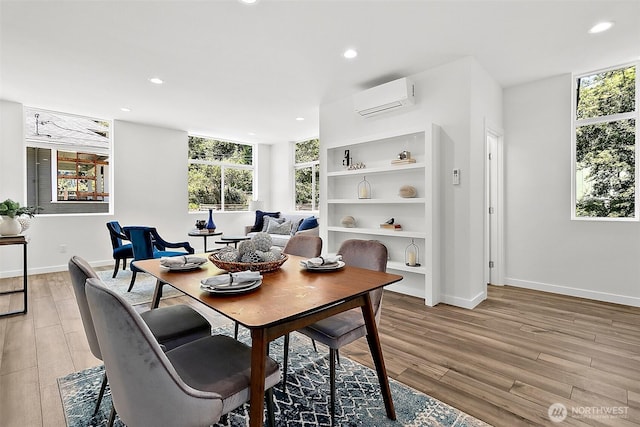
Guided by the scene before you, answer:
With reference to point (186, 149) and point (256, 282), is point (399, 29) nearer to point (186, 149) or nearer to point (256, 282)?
point (256, 282)

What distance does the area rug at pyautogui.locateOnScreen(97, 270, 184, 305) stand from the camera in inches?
143

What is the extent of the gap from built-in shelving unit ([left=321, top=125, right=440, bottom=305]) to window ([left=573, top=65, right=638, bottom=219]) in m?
1.77

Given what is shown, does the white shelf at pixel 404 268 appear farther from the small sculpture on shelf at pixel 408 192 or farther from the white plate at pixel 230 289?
the white plate at pixel 230 289

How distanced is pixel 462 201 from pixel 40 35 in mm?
4193

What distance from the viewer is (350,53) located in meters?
3.14

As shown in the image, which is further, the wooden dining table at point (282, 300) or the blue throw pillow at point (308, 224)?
the blue throw pillow at point (308, 224)

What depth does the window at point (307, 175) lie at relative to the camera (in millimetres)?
7141

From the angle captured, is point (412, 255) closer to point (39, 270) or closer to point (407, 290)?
point (407, 290)

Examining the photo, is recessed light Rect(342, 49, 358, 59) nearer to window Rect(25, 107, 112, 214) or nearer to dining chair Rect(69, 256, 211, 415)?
dining chair Rect(69, 256, 211, 415)

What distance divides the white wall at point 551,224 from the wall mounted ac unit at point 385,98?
1536 mm

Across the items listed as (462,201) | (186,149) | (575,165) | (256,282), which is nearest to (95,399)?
(256,282)

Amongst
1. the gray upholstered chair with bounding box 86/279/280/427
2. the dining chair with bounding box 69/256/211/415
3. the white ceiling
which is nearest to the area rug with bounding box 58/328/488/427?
the dining chair with bounding box 69/256/211/415

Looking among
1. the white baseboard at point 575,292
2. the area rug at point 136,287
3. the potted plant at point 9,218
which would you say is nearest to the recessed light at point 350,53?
the area rug at point 136,287

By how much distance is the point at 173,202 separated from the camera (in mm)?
6246
